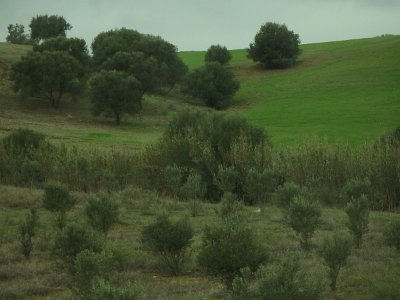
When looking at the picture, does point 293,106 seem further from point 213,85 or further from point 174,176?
point 174,176

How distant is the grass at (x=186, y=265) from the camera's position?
9898 millimetres

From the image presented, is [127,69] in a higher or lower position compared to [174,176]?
higher

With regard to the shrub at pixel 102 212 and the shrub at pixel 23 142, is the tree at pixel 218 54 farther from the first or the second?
the shrub at pixel 102 212

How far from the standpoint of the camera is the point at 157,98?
7000 centimetres

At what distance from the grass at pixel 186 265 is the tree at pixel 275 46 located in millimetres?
68420

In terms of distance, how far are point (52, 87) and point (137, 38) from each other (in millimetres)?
22138

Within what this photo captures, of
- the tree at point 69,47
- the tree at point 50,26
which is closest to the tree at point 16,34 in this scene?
the tree at point 50,26

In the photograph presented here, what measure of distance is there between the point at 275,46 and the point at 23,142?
60797 mm

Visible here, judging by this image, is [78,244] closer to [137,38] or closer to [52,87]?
[52,87]

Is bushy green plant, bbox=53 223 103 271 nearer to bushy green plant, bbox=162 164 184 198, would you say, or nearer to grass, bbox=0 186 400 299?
grass, bbox=0 186 400 299

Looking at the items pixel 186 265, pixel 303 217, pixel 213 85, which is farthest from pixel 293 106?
pixel 186 265

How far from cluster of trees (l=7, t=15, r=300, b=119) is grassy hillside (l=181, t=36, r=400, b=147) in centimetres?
319

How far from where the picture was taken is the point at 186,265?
12.1 meters

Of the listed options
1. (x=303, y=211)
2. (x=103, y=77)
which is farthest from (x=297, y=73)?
(x=303, y=211)
